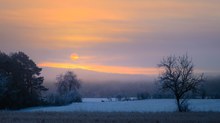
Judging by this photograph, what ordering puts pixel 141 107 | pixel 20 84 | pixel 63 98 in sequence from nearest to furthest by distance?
1. pixel 141 107
2. pixel 20 84
3. pixel 63 98

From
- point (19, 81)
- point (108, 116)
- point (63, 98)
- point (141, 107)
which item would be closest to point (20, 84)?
A: point (19, 81)

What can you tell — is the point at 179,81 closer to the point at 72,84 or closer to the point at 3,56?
the point at 3,56

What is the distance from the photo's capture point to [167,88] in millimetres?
58781

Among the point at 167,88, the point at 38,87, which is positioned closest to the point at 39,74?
the point at 38,87

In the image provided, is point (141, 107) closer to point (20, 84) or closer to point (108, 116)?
point (20, 84)

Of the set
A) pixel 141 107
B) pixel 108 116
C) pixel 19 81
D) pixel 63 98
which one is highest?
pixel 19 81

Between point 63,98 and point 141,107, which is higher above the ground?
point 63,98

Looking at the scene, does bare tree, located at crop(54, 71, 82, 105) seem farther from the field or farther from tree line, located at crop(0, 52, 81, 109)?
the field

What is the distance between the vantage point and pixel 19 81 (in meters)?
78.4

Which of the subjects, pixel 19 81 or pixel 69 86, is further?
pixel 69 86

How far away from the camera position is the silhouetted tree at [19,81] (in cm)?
7402

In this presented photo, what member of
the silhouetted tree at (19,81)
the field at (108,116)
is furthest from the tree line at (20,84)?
the field at (108,116)

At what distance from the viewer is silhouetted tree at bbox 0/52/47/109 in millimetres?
74019

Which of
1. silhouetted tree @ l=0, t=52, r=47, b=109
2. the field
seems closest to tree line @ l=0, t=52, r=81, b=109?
silhouetted tree @ l=0, t=52, r=47, b=109
